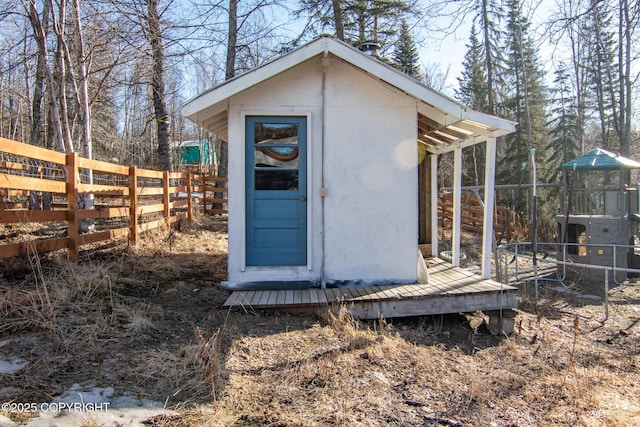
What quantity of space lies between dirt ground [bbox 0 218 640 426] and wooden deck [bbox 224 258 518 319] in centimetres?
14

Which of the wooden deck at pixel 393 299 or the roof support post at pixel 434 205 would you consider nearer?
the wooden deck at pixel 393 299

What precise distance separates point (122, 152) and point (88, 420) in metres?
26.5

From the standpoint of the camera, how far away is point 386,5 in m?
13.4

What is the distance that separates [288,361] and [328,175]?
7.93 feet

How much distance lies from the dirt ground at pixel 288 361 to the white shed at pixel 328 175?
2.64 ft

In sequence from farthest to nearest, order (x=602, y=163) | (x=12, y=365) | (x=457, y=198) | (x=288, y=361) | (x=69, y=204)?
(x=602, y=163)
(x=457, y=198)
(x=69, y=204)
(x=288, y=361)
(x=12, y=365)

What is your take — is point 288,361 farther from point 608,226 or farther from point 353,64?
point 608,226

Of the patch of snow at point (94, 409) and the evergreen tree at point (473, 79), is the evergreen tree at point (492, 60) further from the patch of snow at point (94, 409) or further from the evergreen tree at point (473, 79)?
the patch of snow at point (94, 409)

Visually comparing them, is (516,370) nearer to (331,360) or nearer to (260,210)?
(331,360)

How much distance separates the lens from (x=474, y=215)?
52.1 ft

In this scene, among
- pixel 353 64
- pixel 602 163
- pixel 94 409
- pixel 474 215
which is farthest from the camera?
pixel 474 215

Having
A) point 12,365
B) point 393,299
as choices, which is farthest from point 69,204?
point 393,299

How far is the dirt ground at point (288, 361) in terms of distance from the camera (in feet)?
8.80

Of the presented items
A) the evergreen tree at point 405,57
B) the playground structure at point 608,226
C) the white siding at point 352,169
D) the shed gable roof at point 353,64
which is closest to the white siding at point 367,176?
the white siding at point 352,169
